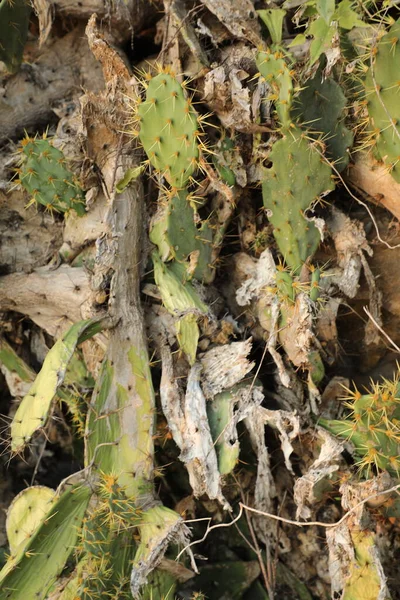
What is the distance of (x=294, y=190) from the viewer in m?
1.83

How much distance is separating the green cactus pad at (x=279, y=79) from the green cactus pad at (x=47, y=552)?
1.24m

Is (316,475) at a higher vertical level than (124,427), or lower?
lower

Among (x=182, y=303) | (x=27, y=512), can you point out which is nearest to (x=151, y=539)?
(x=27, y=512)

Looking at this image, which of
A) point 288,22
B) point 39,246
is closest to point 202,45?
point 288,22

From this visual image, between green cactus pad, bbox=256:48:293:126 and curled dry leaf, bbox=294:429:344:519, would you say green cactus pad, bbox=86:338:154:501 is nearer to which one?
curled dry leaf, bbox=294:429:344:519

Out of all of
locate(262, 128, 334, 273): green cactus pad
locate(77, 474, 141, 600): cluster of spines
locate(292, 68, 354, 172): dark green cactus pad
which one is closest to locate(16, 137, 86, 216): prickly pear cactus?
locate(262, 128, 334, 273): green cactus pad

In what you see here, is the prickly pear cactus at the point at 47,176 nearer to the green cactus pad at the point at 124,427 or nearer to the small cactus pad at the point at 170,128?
the small cactus pad at the point at 170,128

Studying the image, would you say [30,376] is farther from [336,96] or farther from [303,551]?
[336,96]

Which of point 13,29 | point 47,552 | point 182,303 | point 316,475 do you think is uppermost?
point 13,29

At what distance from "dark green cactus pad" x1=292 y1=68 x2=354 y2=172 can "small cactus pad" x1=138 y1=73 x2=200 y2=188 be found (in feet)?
1.15

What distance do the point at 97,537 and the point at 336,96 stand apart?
59.3 inches

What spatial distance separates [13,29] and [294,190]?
116 centimetres

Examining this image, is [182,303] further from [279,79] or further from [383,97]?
[383,97]

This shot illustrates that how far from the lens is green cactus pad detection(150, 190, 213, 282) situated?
1848 millimetres
